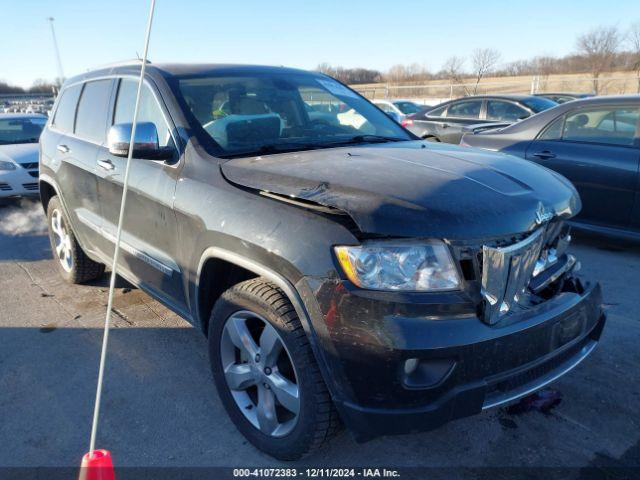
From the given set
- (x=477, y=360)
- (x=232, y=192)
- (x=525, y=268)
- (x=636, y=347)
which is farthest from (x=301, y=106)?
(x=636, y=347)

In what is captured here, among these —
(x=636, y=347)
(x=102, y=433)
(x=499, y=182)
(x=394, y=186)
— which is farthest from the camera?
(x=636, y=347)

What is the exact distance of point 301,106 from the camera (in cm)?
347

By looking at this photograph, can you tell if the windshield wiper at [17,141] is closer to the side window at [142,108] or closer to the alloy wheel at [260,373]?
the side window at [142,108]

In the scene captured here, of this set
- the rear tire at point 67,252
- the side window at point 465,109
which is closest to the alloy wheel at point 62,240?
the rear tire at point 67,252

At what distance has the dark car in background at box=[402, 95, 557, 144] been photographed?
30.9ft

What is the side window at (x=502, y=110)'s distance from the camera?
31.1 ft

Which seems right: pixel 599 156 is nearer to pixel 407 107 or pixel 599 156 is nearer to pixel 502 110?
pixel 502 110

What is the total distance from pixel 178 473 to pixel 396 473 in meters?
1.00

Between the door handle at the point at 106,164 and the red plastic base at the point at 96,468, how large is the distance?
222cm

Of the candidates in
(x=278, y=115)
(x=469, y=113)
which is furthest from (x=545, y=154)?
(x=469, y=113)

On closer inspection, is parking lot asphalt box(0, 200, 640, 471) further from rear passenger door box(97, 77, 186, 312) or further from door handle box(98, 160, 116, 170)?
door handle box(98, 160, 116, 170)

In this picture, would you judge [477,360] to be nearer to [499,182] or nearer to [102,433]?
[499,182]

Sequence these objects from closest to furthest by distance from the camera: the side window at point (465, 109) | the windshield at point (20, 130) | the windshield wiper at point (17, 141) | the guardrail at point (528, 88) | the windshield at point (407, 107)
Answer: the windshield wiper at point (17, 141) < the windshield at point (20, 130) < the side window at point (465, 109) < the windshield at point (407, 107) < the guardrail at point (528, 88)

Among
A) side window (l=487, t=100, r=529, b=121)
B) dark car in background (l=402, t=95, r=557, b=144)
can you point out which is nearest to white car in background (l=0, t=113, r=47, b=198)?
dark car in background (l=402, t=95, r=557, b=144)
